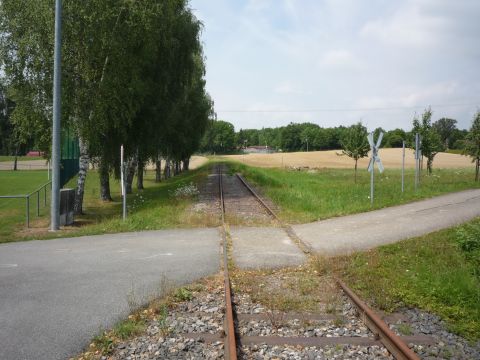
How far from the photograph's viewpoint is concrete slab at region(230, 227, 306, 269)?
8867mm


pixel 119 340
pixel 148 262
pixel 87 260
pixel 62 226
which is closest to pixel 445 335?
pixel 119 340

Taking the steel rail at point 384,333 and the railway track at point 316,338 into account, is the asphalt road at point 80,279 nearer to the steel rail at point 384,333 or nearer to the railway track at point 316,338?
the railway track at point 316,338

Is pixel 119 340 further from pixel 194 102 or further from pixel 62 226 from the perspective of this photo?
Result: pixel 194 102

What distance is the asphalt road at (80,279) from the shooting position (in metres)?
5.37

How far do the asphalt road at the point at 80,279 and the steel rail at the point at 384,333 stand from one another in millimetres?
2944

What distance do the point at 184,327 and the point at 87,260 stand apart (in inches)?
181

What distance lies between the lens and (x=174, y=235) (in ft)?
40.3

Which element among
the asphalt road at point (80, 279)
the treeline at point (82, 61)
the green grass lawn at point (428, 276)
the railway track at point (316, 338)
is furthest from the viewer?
the treeline at point (82, 61)

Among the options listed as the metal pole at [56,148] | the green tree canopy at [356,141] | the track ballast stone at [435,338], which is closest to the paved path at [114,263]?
the metal pole at [56,148]

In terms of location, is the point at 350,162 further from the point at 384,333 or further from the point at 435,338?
the point at 384,333

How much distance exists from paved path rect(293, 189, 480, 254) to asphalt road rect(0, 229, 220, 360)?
2642 millimetres

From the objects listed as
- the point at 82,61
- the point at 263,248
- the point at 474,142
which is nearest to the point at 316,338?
the point at 263,248

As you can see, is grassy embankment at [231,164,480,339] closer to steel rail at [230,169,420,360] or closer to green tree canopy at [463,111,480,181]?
steel rail at [230,169,420,360]

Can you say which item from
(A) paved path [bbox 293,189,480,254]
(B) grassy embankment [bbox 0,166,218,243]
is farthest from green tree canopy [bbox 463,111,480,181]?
(B) grassy embankment [bbox 0,166,218,243]
